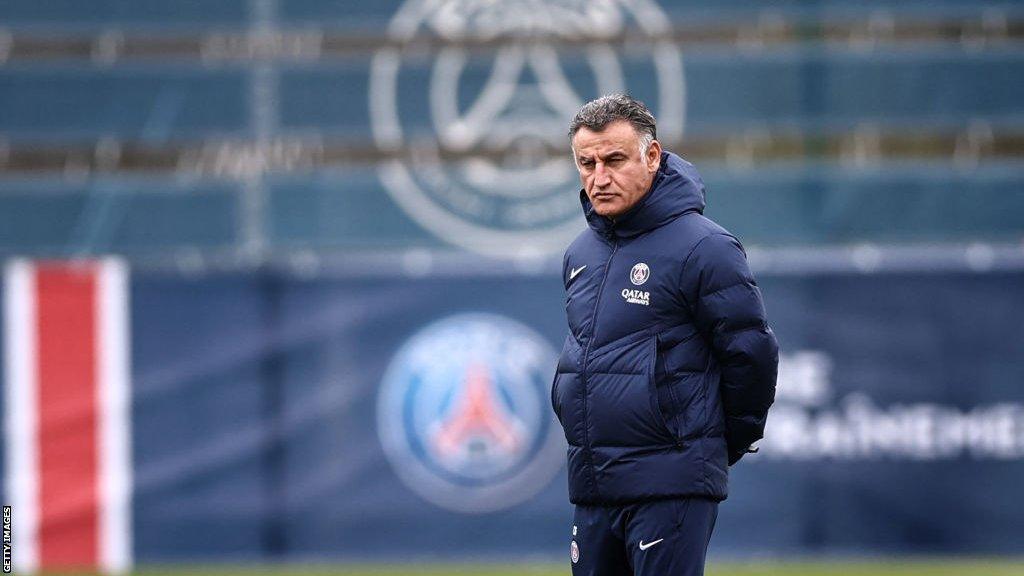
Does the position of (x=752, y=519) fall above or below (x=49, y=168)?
below

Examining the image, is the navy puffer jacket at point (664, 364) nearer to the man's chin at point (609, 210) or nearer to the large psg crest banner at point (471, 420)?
the man's chin at point (609, 210)

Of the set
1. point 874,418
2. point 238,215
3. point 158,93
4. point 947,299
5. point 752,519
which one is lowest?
point 752,519

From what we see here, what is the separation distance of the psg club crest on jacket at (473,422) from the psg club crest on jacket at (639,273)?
4376mm

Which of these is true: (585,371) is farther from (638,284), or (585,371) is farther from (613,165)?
(613,165)

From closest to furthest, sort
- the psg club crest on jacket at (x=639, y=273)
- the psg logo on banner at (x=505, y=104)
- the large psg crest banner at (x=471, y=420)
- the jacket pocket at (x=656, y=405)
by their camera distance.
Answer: the jacket pocket at (x=656, y=405), the psg club crest on jacket at (x=639, y=273), the large psg crest banner at (x=471, y=420), the psg logo on banner at (x=505, y=104)

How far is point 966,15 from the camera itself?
30.4 feet

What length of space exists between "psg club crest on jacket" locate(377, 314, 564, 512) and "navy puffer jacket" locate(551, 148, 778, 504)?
168 inches

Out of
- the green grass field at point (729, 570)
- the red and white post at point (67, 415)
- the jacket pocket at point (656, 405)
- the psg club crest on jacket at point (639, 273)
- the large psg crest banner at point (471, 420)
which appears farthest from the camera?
the large psg crest banner at point (471, 420)

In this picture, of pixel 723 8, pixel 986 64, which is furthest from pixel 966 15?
pixel 723 8

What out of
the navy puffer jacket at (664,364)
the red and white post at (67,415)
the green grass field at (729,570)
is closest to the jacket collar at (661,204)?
the navy puffer jacket at (664,364)

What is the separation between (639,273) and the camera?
4.43m

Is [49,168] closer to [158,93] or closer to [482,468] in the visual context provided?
[158,93]

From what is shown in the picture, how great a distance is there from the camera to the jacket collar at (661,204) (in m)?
4.48

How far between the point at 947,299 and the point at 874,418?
0.78 metres
